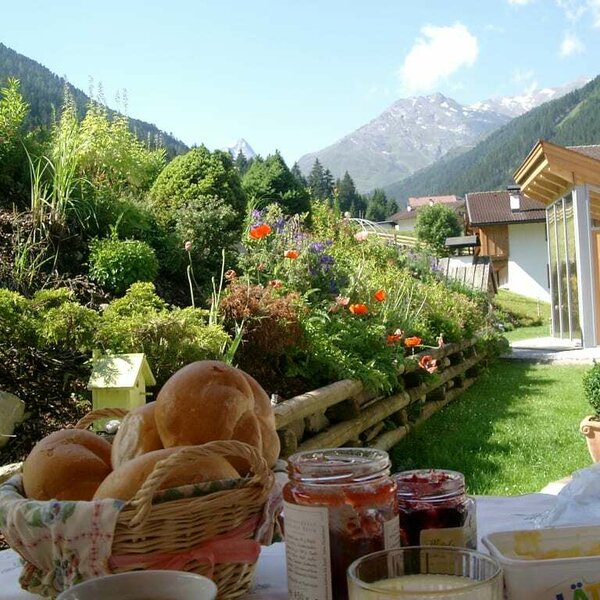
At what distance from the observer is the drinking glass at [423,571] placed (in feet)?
2.90

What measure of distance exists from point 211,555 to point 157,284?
556 centimetres

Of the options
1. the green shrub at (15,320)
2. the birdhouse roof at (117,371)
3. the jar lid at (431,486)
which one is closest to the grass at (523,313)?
the green shrub at (15,320)

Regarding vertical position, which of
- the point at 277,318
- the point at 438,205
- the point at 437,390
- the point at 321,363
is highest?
the point at 438,205

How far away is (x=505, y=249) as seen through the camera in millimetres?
50969

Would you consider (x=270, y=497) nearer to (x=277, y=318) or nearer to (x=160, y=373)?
(x=160, y=373)

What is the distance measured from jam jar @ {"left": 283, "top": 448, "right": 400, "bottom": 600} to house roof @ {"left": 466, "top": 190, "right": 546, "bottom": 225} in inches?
1845

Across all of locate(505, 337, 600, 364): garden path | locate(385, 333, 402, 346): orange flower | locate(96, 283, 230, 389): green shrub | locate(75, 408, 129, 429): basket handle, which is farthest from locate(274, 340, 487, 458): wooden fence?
locate(505, 337, 600, 364): garden path

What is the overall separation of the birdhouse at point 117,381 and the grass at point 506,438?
2.28 m

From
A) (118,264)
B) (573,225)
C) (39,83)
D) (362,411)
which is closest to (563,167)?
(573,225)

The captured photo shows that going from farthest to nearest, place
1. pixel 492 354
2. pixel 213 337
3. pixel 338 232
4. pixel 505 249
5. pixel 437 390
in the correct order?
pixel 505 249 → pixel 492 354 → pixel 338 232 → pixel 437 390 → pixel 213 337

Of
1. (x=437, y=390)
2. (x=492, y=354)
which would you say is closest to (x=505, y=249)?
(x=492, y=354)

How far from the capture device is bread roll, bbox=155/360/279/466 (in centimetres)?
Answer: 125

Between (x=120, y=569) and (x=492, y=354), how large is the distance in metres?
11.4

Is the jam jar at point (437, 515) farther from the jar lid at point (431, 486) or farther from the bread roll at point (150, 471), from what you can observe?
the bread roll at point (150, 471)
